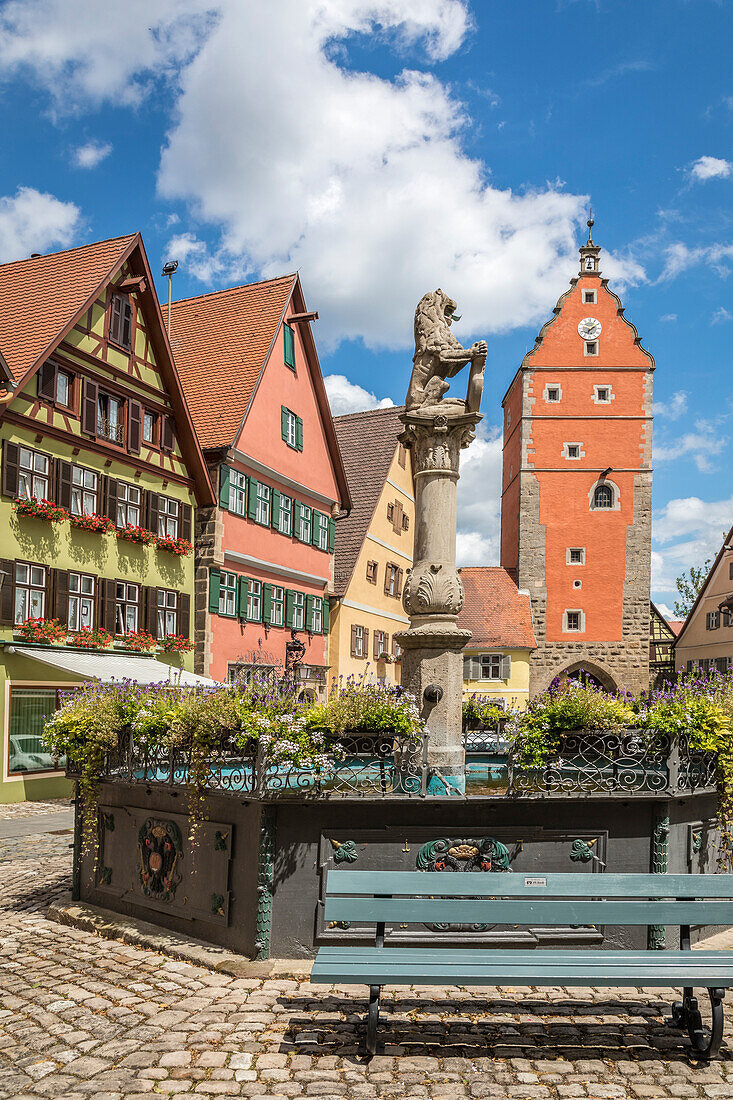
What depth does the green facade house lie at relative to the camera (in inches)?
667

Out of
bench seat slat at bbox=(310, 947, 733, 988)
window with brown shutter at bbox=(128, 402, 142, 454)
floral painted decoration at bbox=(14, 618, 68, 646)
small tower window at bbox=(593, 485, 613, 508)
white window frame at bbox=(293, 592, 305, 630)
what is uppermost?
small tower window at bbox=(593, 485, 613, 508)

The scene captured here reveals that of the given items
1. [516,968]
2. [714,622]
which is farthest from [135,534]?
[714,622]

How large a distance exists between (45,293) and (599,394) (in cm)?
2576

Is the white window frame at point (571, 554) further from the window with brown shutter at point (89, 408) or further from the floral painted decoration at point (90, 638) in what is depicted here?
the window with brown shutter at point (89, 408)

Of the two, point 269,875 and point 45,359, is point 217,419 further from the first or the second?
point 269,875

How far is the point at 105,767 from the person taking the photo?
763cm

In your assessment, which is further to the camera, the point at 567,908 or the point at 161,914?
the point at 161,914

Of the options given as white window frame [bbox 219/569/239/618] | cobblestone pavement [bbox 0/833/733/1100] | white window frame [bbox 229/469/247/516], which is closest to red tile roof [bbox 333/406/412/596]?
white window frame [bbox 219/569/239/618]

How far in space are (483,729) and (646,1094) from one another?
6.58 metres

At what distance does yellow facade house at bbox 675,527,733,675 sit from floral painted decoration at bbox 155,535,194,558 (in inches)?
927

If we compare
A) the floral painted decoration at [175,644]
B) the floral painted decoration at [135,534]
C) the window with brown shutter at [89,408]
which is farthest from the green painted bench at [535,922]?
the floral painted decoration at [175,644]

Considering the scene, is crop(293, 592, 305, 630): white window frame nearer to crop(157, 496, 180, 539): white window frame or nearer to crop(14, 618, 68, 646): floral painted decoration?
crop(157, 496, 180, 539): white window frame

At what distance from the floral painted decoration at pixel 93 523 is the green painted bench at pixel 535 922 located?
14395 millimetres

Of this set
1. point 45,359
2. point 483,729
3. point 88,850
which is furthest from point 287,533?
point 88,850
